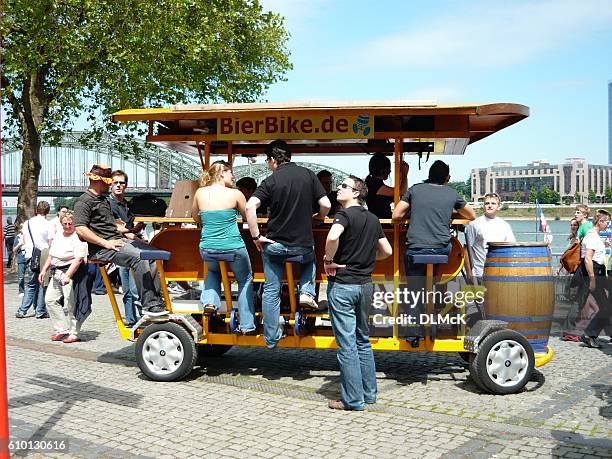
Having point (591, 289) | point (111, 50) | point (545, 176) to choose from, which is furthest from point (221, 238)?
point (545, 176)

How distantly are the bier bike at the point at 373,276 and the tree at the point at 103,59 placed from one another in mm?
11218

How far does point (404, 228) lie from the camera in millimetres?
6980

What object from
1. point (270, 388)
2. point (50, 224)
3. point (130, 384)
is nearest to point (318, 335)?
point (270, 388)

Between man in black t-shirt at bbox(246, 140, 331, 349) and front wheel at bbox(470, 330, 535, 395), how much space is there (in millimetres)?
1523

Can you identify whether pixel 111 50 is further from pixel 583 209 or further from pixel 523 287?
pixel 523 287

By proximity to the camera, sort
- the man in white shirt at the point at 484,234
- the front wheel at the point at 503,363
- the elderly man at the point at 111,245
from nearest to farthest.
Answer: the front wheel at the point at 503,363 → the elderly man at the point at 111,245 → the man in white shirt at the point at 484,234

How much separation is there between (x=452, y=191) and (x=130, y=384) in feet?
11.3

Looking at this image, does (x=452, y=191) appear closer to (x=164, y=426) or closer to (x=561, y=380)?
(x=561, y=380)

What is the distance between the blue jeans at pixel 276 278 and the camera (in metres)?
6.53

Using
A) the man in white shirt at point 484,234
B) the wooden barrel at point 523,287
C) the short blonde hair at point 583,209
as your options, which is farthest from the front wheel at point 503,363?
the short blonde hair at point 583,209

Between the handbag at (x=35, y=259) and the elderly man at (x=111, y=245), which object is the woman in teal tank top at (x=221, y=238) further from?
the handbag at (x=35, y=259)

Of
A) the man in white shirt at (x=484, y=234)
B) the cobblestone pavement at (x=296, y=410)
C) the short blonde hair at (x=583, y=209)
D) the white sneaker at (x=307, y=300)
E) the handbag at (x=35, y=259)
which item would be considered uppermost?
the short blonde hair at (x=583, y=209)

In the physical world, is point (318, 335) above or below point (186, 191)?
below

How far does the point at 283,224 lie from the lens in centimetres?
652
